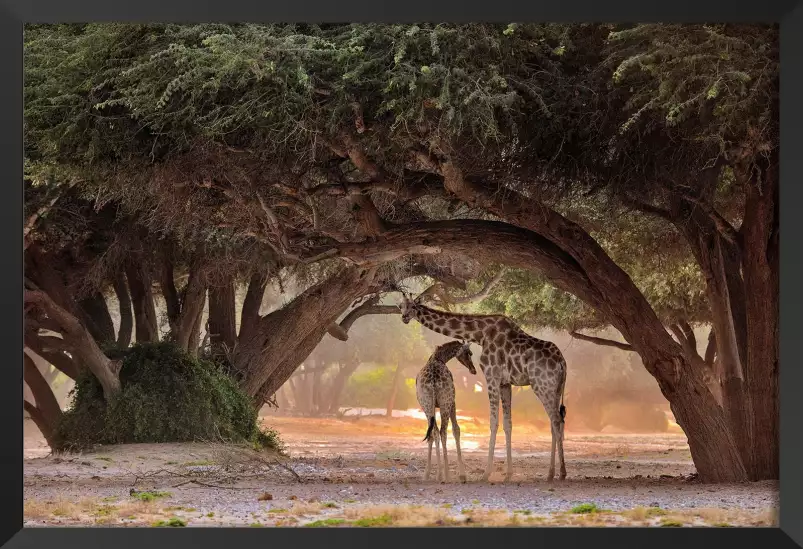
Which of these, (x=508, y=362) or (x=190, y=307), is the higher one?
(x=190, y=307)

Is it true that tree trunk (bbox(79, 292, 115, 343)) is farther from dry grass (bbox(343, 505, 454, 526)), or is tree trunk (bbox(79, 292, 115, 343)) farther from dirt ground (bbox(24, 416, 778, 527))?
dry grass (bbox(343, 505, 454, 526))

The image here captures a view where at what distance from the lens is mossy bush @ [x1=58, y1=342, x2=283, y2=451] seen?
13.7 meters

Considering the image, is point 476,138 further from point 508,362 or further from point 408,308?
point 508,362

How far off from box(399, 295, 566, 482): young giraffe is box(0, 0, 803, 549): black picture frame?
374 centimetres

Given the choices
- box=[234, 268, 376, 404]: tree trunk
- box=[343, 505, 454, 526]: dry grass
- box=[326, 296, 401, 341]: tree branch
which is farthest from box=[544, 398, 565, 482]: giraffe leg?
box=[326, 296, 401, 341]: tree branch

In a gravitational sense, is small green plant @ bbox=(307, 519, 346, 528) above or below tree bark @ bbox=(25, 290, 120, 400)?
below

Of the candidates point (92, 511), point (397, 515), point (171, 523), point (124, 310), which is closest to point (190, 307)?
point (124, 310)

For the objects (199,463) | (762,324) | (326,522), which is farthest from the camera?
(199,463)

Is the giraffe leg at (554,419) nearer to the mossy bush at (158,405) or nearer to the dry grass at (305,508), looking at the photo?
the dry grass at (305,508)

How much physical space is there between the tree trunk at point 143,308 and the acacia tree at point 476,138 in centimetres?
526

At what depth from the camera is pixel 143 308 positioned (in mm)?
17266

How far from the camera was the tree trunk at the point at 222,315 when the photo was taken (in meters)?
16.8

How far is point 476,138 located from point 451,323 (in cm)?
283
